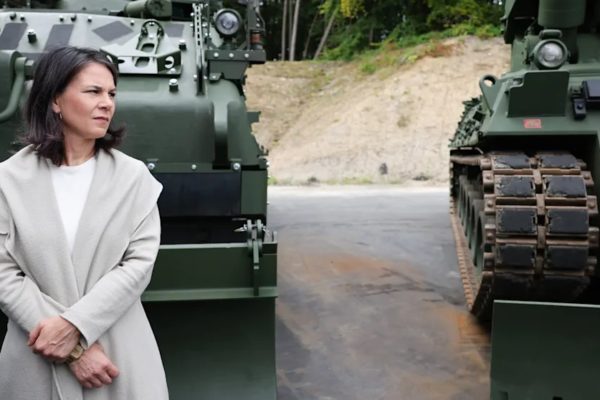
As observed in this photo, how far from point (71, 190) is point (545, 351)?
7.16 ft

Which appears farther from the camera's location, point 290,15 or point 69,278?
point 290,15

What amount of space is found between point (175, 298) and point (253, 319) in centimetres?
41

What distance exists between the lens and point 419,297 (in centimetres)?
572

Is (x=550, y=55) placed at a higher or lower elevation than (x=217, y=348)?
higher

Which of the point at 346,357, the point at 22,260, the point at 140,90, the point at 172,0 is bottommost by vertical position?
the point at 346,357

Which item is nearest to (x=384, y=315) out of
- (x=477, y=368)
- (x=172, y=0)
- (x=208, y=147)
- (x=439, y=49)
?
(x=477, y=368)

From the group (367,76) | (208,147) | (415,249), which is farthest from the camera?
(367,76)

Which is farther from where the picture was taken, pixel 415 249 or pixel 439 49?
pixel 439 49

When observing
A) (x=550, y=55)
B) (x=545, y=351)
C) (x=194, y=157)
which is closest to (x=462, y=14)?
(x=550, y=55)

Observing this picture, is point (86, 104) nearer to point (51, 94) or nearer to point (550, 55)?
point (51, 94)

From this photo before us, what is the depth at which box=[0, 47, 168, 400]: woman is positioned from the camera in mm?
1971

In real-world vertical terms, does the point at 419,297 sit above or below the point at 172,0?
below

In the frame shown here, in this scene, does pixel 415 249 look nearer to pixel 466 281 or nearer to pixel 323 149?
pixel 466 281

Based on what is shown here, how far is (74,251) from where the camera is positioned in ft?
6.57
